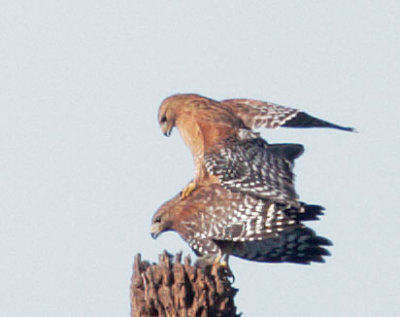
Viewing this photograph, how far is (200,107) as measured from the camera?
11148 millimetres

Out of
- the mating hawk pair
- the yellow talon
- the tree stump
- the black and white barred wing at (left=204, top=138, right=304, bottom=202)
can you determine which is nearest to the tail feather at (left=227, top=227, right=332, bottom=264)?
the mating hawk pair

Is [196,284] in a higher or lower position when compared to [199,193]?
lower

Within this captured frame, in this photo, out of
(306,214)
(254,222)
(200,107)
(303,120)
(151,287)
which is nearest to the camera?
(151,287)

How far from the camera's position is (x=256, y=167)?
32.3ft

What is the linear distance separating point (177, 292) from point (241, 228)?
11.3 ft

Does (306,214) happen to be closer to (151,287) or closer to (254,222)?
(254,222)

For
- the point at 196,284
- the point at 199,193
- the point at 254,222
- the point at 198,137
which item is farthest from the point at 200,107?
the point at 196,284

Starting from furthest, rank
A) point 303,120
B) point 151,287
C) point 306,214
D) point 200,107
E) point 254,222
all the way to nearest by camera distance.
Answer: point 200,107 → point 303,120 → point 254,222 → point 306,214 → point 151,287

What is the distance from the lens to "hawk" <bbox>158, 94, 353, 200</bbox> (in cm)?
974

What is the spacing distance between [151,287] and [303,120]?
14.5 feet

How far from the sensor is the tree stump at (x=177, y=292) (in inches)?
242

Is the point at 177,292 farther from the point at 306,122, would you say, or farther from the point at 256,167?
the point at 306,122

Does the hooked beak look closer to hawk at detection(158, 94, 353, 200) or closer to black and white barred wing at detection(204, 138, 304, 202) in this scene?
hawk at detection(158, 94, 353, 200)

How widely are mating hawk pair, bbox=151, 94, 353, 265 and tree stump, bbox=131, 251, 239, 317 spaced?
2.51 meters
